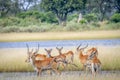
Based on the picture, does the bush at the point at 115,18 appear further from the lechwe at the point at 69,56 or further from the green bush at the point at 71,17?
the lechwe at the point at 69,56

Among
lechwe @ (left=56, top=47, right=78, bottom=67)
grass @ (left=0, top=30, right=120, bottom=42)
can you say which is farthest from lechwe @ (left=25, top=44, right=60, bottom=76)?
grass @ (left=0, top=30, right=120, bottom=42)

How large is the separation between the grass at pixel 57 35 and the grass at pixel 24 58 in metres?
0.13

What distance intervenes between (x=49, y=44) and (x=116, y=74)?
83cm

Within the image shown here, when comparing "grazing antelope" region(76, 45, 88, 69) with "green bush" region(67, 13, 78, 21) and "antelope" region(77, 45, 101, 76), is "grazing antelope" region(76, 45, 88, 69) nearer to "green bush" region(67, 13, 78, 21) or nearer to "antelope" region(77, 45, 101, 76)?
"antelope" region(77, 45, 101, 76)

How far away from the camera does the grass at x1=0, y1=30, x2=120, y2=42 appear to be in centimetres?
495

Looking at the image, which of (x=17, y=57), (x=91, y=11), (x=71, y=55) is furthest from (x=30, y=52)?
(x=91, y=11)

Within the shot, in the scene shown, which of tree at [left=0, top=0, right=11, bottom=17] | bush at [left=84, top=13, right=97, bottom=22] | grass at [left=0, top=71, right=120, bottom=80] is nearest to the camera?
grass at [left=0, top=71, right=120, bottom=80]

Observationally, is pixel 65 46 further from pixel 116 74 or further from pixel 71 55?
pixel 116 74

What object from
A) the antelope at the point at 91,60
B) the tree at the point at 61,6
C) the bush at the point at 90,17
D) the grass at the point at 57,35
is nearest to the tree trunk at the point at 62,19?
the tree at the point at 61,6

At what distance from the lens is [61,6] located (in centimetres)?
505

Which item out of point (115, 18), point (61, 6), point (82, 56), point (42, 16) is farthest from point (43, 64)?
point (115, 18)

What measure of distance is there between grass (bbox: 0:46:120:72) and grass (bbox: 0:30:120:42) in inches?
5.0

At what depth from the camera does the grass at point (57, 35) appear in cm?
495

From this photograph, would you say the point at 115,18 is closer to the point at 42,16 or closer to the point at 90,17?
the point at 90,17
